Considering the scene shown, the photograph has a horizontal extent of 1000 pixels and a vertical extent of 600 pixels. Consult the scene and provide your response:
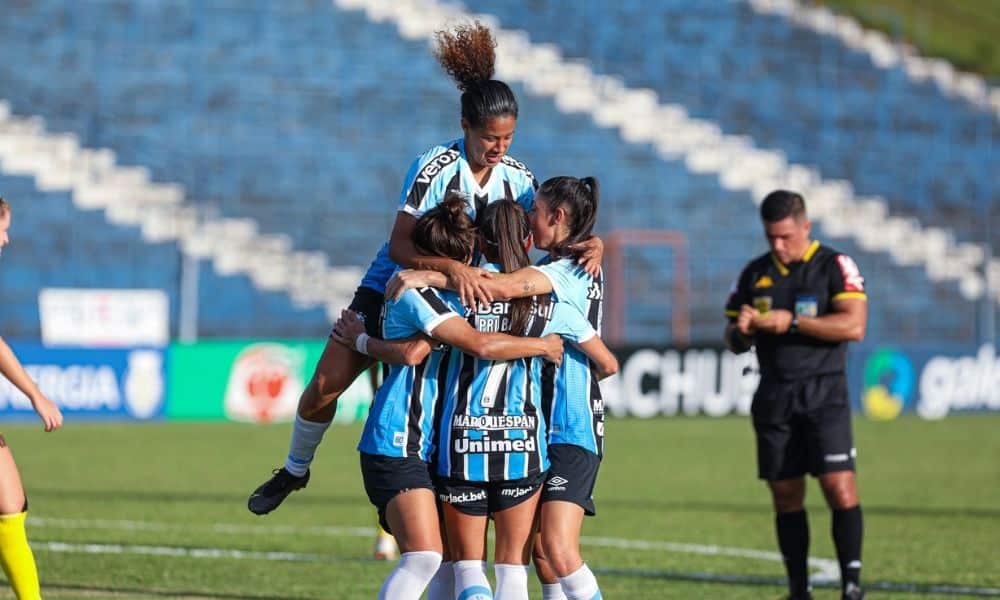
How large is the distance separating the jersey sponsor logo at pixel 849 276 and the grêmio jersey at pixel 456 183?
112 inches

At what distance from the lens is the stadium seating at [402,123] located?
25.2 meters

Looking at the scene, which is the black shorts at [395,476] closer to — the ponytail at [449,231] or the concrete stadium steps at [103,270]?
the ponytail at [449,231]

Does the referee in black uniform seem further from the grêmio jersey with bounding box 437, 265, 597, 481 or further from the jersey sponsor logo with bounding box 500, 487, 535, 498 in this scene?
the jersey sponsor logo with bounding box 500, 487, 535, 498

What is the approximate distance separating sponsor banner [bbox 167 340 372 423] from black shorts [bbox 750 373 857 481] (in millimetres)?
13082

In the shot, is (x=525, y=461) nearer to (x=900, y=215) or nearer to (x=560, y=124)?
(x=560, y=124)

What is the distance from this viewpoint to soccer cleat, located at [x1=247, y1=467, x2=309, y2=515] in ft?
21.8

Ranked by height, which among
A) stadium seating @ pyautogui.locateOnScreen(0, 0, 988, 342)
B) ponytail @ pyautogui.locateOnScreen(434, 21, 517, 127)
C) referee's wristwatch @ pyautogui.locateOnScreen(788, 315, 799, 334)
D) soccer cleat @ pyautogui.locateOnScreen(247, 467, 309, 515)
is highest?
stadium seating @ pyautogui.locateOnScreen(0, 0, 988, 342)

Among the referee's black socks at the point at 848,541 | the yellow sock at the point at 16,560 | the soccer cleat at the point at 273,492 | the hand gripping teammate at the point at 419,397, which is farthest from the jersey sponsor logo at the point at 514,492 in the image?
the referee's black socks at the point at 848,541

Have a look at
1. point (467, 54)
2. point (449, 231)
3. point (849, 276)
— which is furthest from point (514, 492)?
point (849, 276)

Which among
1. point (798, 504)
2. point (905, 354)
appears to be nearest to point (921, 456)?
point (905, 354)

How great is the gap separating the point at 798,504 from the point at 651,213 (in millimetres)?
19069

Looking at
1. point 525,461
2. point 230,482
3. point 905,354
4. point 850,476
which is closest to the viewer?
point 525,461

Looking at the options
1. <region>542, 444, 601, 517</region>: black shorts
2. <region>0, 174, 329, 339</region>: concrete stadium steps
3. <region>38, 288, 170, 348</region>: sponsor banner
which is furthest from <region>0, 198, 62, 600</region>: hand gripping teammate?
<region>0, 174, 329, 339</region>: concrete stadium steps

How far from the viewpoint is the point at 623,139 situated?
28078mm
